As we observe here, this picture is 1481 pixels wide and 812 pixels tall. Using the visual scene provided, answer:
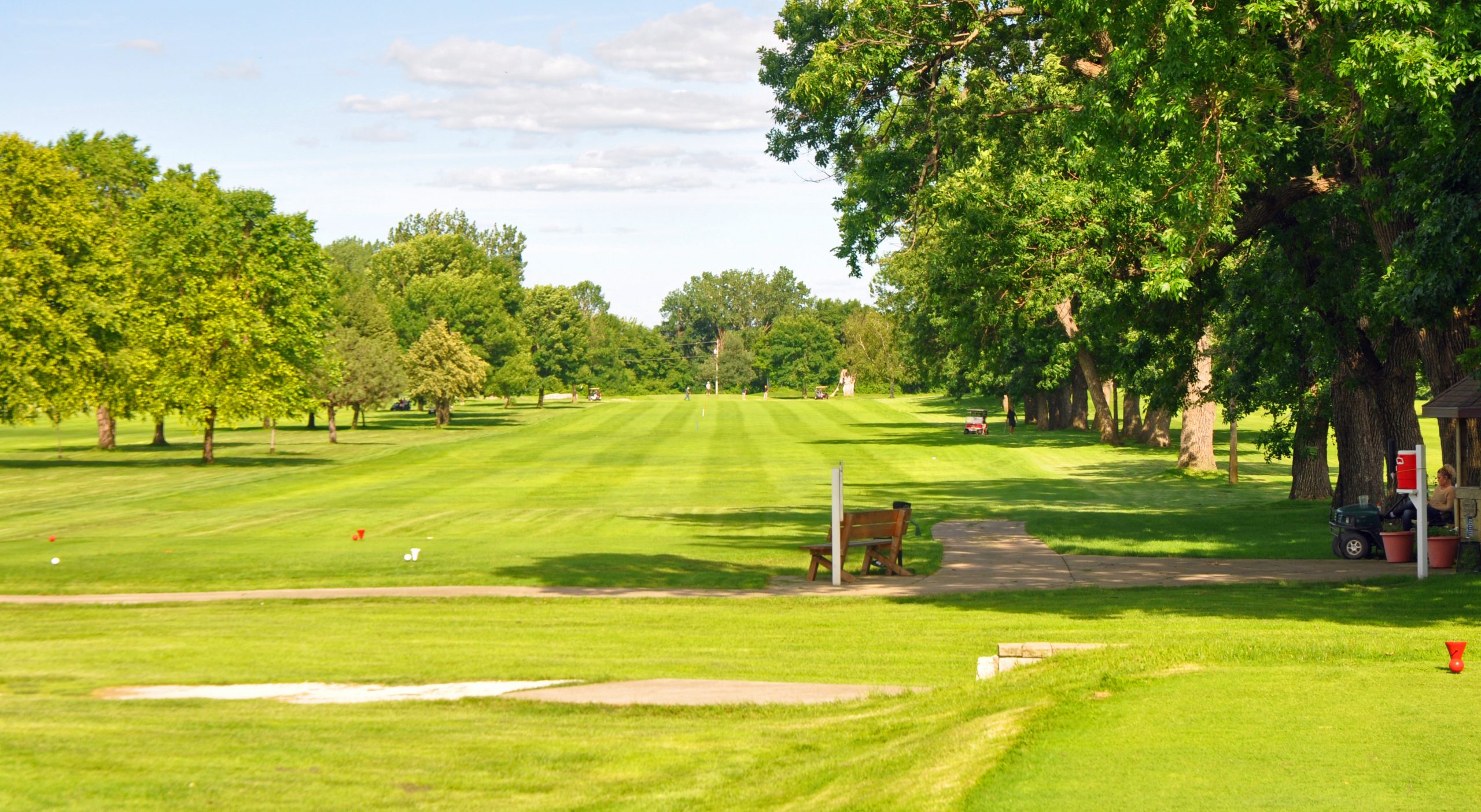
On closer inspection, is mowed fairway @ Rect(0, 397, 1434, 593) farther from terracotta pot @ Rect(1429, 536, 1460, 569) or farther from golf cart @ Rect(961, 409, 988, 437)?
terracotta pot @ Rect(1429, 536, 1460, 569)

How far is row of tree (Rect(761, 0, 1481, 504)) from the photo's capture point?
16.7 meters

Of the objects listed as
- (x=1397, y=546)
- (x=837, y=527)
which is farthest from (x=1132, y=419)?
(x=837, y=527)

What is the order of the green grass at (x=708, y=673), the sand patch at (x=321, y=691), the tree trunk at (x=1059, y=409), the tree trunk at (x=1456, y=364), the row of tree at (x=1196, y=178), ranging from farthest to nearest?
the tree trunk at (x=1059, y=409) < the tree trunk at (x=1456, y=364) < the row of tree at (x=1196, y=178) < the sand patch at (x=321, y=691) < the green grass at (x=708, y=673)

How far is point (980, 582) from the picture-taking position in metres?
20.2

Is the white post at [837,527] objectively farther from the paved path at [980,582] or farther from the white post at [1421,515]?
the white post at [1421,515]

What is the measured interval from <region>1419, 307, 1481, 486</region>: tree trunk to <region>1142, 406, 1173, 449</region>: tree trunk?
42.2 m

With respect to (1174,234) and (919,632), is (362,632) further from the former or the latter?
(1174,234)

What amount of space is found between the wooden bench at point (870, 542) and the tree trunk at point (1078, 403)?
2243 inches

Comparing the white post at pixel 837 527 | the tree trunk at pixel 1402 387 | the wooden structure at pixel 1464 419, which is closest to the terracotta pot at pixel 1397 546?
the wooden structure at pixel 1464 419

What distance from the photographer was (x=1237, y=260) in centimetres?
3800

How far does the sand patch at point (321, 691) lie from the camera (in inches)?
465

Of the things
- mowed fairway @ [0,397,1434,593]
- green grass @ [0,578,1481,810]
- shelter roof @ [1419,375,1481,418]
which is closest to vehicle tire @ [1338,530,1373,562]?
mowed fairway @ [0,397,1434,593]

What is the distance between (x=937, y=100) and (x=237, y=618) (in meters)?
19.1

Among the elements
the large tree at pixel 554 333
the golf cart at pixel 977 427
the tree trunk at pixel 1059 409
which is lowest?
the golf cart at pixel 977 427
